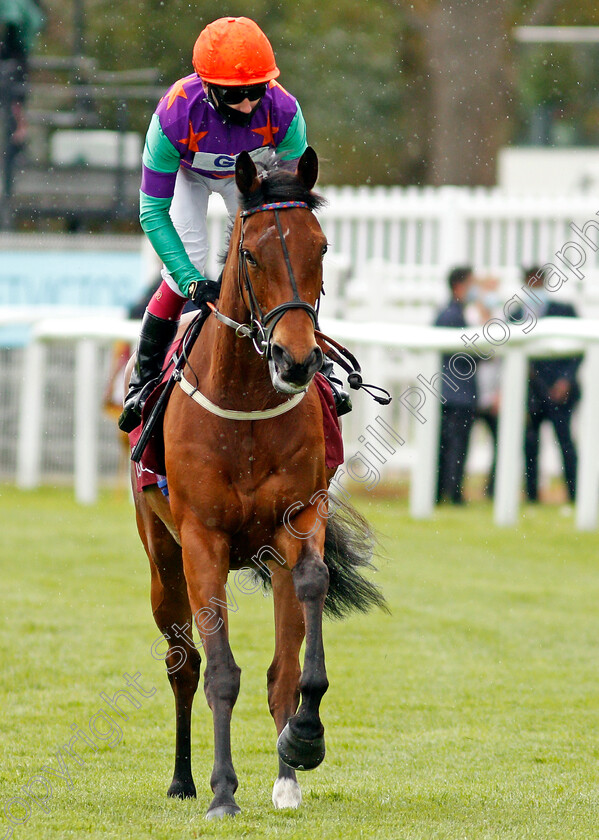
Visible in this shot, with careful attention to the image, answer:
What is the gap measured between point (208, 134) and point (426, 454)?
21.6ft

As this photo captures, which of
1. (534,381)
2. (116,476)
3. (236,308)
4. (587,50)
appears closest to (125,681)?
(236,308)

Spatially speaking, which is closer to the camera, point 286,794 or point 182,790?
point 286,794

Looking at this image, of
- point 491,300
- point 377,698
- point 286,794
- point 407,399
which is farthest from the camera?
point 491,300

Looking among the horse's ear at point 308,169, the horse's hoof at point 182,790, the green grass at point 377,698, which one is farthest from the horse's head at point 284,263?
the horse's hoof at point 182,790

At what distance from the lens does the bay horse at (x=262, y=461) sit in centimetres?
420

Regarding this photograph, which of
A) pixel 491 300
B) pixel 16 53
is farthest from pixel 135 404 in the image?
pixel 16 53

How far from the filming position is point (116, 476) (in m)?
14.0

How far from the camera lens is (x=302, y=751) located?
4207 millimetres

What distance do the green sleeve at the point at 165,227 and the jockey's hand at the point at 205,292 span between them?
63 millimetres

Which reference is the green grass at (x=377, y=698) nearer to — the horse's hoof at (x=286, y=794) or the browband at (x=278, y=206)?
the horse's hoof at (x=286, y=794)

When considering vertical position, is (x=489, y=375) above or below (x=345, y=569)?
below

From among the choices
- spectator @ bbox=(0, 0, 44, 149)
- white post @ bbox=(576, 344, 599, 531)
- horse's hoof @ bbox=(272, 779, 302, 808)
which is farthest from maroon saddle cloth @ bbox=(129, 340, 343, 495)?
spectator @ bbox=(0, 0, 44, 149)

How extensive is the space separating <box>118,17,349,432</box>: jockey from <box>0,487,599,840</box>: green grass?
1.77 m

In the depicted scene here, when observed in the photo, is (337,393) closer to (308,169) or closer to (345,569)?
(345,569)
